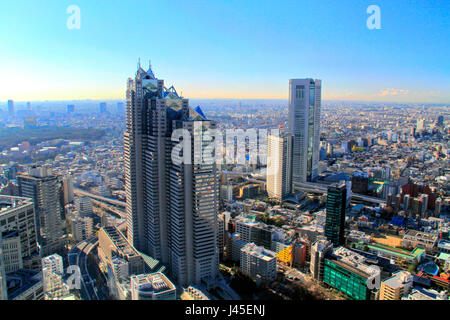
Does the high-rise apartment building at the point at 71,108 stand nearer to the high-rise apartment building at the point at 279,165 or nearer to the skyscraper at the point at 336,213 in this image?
the high-rise apartment building at the point at 279,165

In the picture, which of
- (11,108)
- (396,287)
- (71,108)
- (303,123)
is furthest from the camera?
(303,123)

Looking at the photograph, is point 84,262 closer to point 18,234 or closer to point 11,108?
A: point 18,234

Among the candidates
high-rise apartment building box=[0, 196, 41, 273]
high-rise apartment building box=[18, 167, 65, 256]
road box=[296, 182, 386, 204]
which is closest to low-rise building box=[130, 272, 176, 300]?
high-rise apartment building box=[0, 196, 41, 273]

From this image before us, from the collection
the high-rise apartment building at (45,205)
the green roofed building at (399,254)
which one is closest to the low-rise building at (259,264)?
the green roofed building at (399,254)

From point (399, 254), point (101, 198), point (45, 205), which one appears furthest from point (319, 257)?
point (101, 198)

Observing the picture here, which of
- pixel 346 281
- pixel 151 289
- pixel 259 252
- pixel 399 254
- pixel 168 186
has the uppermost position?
pixel 168 186

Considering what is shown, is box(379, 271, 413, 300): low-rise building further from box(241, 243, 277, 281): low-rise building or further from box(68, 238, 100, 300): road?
box(68, 238, 100, 300): road
